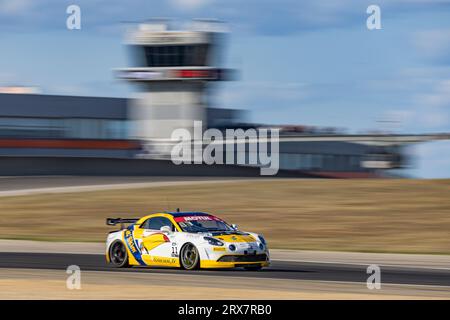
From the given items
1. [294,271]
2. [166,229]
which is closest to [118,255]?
[166,229]

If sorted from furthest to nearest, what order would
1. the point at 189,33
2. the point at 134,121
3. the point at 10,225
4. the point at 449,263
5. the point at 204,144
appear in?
1. the point at 134,121
2. the point at 189,33
3. the point at 204,144
4. the point at 10,225
5. the point at 449,263

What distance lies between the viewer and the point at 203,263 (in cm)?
1828

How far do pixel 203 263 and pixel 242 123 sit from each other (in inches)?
3219

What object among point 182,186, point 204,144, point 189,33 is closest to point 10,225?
point 182,186

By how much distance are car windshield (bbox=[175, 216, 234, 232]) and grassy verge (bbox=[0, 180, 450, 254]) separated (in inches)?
370

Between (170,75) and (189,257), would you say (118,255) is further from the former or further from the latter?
(170,75)

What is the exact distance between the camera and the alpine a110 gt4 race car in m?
18.2

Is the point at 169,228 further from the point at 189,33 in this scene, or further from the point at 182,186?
the point at 189,33

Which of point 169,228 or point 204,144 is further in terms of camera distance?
point 204,144

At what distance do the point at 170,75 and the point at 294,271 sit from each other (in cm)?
6927

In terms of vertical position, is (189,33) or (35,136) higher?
(189,33)
